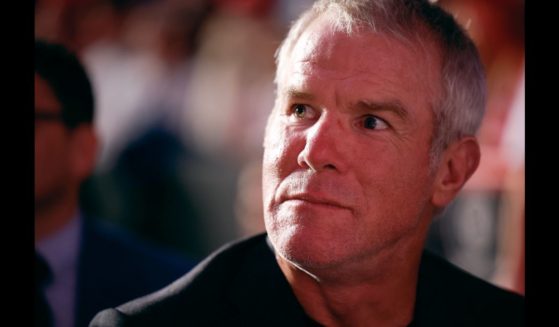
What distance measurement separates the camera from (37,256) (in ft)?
8.96

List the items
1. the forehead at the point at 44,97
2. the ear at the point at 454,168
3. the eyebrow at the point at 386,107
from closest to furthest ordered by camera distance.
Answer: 1. the eyebrow at the point at 386,107
2. the ear at the point at 454,168
3. the forehead at the point at 44,97

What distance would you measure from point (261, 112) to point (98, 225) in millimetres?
1782

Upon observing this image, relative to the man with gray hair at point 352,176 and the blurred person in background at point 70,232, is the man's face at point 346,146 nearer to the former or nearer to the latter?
the man with gray hair at point 352,176

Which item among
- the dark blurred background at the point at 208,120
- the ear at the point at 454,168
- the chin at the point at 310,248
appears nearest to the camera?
the chin at the point at 310,248

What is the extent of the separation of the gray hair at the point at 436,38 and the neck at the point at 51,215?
1056 millimetres

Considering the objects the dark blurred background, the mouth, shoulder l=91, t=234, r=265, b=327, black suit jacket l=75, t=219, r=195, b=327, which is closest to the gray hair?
the mouth

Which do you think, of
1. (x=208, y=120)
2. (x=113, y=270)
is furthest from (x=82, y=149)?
(x=208, y=120)

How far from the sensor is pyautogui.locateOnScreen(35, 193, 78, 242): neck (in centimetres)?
276

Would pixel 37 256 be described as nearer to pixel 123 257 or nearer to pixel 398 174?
pixel 123 257

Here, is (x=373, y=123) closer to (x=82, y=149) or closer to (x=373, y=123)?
(x=373, y=123)

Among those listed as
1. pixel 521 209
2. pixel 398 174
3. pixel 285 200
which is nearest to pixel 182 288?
pixel 285 200

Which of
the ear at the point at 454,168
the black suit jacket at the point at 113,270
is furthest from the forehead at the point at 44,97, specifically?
the ear at the point at 454,168

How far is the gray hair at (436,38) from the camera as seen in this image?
2145 mm

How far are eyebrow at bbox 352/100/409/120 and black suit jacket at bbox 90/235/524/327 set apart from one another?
22.6 inches
